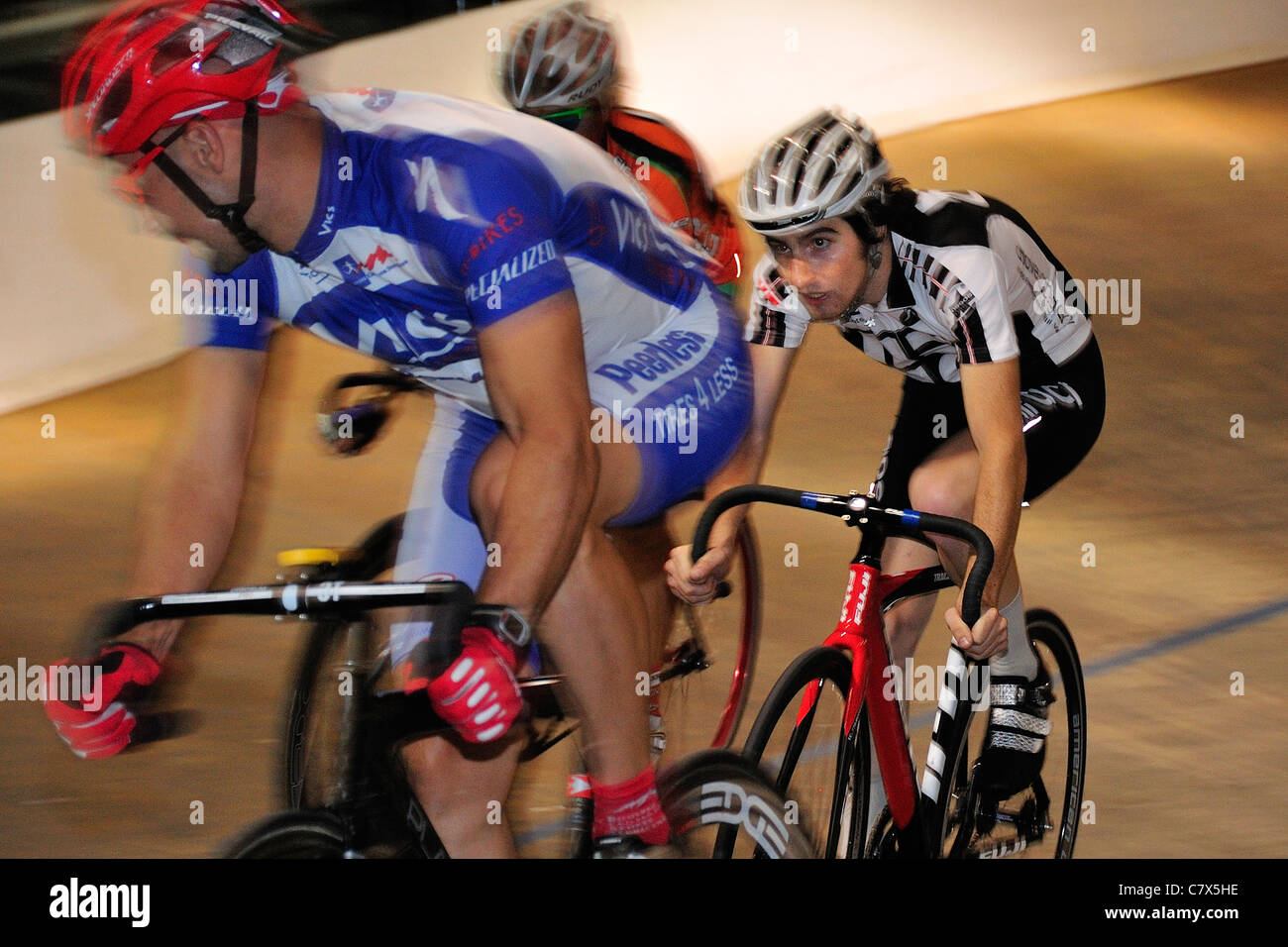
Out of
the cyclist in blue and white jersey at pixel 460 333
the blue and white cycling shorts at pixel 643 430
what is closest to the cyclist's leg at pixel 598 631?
the cyclist in blue and white jersey at pixel 460 333

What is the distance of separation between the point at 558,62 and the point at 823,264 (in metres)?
1.22

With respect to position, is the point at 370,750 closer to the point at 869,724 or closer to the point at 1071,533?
the point at 869,724

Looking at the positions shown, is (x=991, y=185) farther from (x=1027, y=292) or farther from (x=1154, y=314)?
(x=1027, y=292)

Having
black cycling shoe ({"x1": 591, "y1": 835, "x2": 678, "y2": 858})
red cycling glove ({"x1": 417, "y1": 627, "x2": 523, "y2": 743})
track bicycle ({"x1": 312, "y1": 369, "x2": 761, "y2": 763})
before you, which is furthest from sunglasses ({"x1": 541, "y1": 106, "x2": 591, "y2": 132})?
red cycling glove ({"x1": 417, "y1": 627, "x2": 523, "y2": 743})

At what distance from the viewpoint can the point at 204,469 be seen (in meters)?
2.19

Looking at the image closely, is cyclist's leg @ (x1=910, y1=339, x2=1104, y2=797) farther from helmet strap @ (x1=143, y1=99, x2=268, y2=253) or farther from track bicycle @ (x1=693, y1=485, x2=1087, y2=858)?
helmet strap @ (x1=143, y1=99, x2=268, y2=253)

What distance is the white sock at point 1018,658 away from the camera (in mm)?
2771

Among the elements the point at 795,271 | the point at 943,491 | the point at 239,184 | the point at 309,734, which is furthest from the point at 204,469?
the point at 943,491

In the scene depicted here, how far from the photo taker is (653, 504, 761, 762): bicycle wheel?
3086 millimetres

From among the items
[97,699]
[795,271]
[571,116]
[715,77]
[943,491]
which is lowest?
[97,699]

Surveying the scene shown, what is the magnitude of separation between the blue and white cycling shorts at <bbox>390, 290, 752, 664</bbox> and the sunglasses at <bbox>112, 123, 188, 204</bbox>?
23.7 inches

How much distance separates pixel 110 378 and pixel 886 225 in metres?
4.56

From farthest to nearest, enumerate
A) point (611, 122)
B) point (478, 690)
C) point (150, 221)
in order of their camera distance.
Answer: point (611, 122), point (150, 221), point (478, 690)

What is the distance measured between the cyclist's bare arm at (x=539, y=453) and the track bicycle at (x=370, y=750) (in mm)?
133
